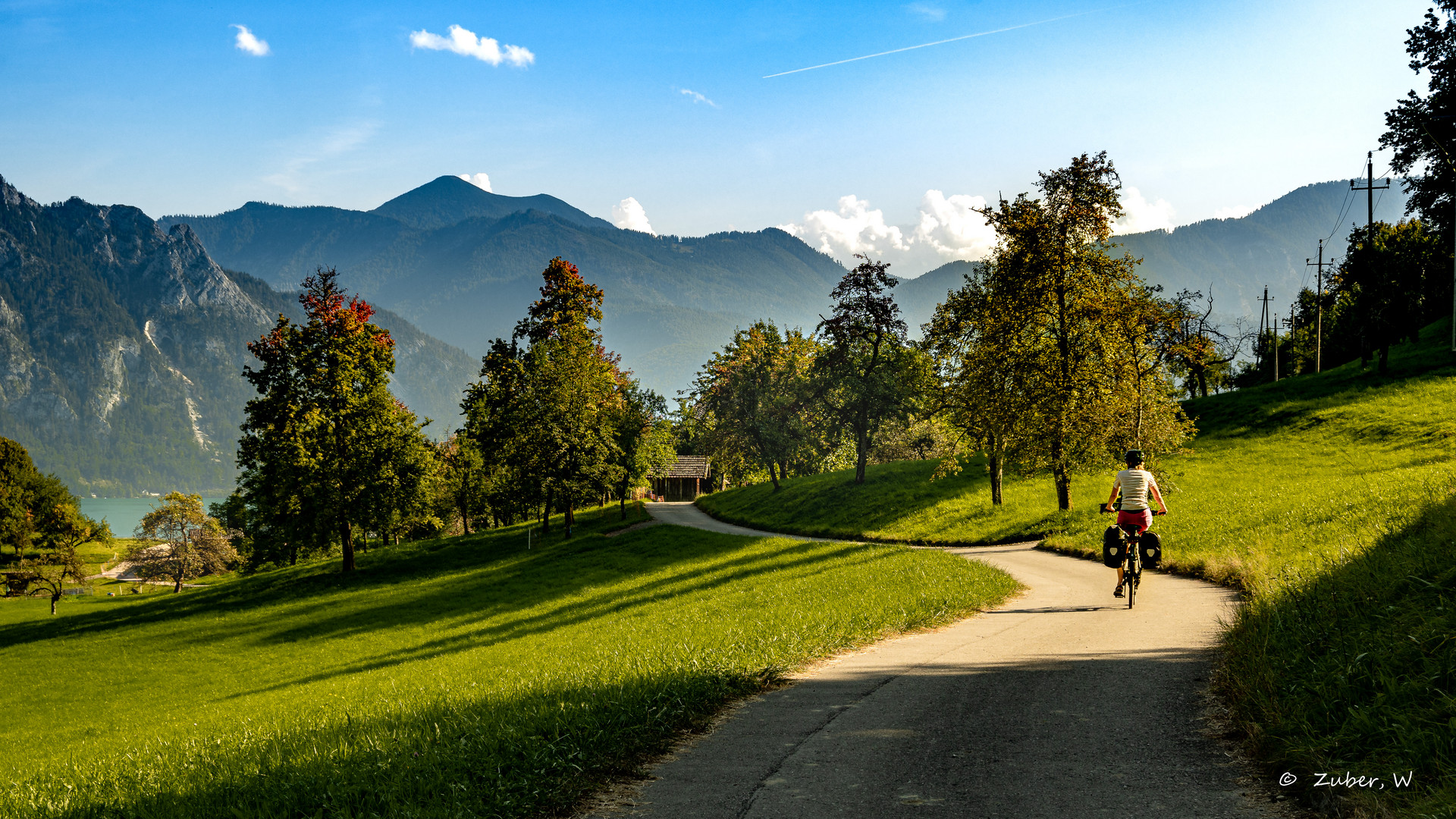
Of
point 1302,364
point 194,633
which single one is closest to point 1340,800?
point 194,633

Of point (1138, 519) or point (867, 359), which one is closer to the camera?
point (1138, 519)

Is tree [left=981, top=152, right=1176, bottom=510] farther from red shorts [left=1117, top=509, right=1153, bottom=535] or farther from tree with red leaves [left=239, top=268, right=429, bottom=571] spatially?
tree with red leaves [left=239, top=268, right=429, bottom=571]

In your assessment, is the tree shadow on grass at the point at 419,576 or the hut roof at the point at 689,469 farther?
the hut roof at the point at 689,469

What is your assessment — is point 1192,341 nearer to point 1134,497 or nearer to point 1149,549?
point 1134,497

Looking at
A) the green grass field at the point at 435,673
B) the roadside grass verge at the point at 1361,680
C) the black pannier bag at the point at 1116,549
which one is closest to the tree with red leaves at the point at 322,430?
the green grass field at the point at 435,673

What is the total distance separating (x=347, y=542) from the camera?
44.8 metres

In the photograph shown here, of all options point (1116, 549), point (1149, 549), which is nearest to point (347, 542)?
point (1116, 549)

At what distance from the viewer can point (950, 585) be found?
16.1 meters

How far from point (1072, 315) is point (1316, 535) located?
43.0ft

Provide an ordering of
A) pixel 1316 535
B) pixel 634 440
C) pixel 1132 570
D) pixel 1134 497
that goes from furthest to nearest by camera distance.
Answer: pixel 634 440
pixel 1316 535
pixel 1134 497
pixel 1132 570

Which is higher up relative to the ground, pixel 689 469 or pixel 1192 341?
pixel 1192 341

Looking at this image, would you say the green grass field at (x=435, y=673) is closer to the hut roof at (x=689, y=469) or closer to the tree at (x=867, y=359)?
the tree at (x=867, y=359)

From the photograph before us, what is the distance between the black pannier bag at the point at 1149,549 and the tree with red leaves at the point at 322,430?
38.7 meters

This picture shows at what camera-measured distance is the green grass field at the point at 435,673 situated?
6410mm
